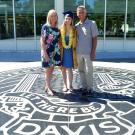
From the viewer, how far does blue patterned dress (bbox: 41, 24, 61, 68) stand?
6.00 meters

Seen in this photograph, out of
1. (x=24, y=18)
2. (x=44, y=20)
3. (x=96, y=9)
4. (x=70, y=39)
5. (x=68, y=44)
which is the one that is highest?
(x=96, y=9)

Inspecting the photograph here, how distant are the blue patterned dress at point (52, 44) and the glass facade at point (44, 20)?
28.6 ft

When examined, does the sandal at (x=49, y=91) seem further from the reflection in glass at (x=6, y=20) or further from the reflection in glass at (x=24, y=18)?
the reflection in glass at (x=6, y=20)

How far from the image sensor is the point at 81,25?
6.12 meters

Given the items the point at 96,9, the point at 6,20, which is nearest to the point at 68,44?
the point at 96,9

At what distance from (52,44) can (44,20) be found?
8845 millimetres

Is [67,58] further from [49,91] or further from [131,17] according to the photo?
[131,17]

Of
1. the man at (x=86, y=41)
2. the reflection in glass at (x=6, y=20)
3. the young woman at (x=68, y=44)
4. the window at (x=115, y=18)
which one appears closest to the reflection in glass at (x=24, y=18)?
the reflection in glass at (x=6, y=20)

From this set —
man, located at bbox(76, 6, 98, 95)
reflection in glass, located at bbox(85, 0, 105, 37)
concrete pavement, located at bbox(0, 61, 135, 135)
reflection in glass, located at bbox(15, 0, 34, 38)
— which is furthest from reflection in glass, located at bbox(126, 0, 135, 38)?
man, located at bbox(76, 6, 98, 95)

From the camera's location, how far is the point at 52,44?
6094mm

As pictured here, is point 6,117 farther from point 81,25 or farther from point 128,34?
point 128,34

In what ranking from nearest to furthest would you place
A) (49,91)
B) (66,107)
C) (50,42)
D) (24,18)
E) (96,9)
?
1. (66,107)
2. (50,42)
3. (49,91)
4. (96,9)
5. (24,18)

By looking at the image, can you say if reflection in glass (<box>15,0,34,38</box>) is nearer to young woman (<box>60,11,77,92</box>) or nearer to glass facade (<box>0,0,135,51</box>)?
glass facade (<box>0,0,135,51</box>)

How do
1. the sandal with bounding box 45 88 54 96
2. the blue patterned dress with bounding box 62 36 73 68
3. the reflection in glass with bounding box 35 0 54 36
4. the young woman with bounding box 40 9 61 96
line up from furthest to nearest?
the reflection in glass with bounding box 35 0 54 36
the sandal with bounding box 45 88 54 96
the blue patterned dress with bounding box 62 36 73 68
the young woman with bounding box 40 9 61 96
